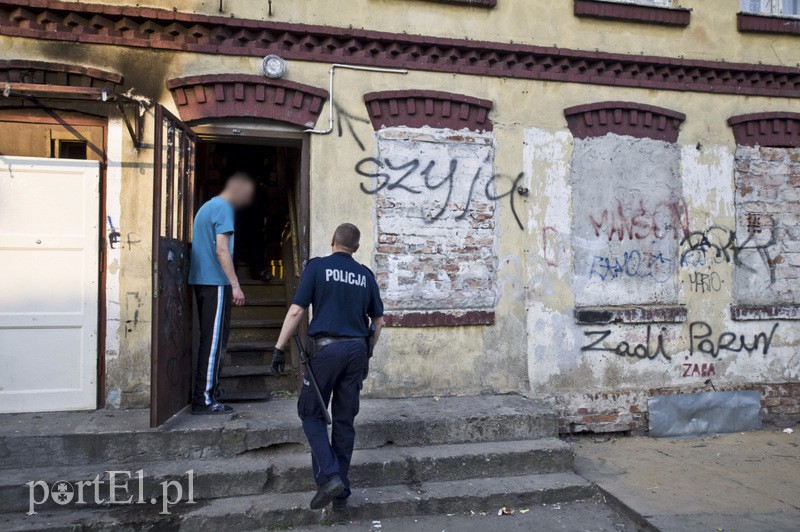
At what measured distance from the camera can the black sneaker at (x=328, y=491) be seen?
459 cm

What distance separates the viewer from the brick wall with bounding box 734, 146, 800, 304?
7.79 m

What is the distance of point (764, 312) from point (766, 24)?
3.38m

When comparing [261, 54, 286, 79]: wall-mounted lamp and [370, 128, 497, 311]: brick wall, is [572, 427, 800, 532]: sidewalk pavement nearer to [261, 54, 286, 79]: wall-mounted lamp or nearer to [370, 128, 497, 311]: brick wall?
[370, 128, 497, 311]: brick wall

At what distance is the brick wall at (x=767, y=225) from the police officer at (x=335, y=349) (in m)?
5.08

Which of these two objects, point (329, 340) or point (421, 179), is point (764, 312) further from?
point (329, 340)

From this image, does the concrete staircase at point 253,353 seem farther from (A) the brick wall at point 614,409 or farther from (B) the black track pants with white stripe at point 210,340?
(A) the brick wall at point 614,409

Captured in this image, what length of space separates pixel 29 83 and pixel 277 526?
14.4ft

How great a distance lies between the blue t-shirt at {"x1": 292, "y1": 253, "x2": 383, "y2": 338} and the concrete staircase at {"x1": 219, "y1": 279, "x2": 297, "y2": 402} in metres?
2.04

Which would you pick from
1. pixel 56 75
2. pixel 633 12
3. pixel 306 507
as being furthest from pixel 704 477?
pixel 56 75

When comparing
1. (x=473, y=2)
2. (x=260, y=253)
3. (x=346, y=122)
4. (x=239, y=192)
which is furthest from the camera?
(x=260, y=253)

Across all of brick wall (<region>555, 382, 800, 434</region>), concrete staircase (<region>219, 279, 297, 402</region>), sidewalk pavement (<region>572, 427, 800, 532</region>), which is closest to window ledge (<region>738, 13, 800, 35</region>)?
brick wall (<region>555, 382, 800, 434</region>)

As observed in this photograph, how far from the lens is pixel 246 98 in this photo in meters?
6.45

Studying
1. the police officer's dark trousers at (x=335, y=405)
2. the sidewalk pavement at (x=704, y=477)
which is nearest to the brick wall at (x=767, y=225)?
the sidewalk pavement at (x=704, y=477)

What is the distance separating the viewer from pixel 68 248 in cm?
612
